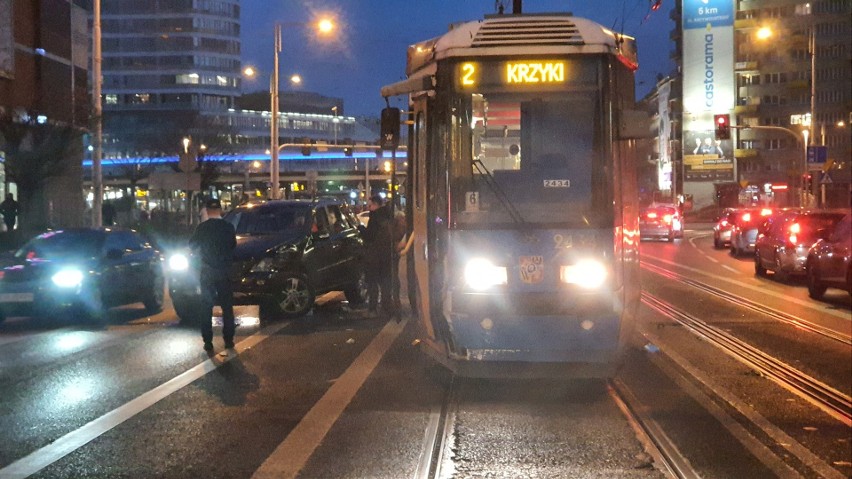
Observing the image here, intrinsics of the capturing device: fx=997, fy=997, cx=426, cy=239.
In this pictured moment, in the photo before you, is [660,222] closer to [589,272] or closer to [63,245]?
[63,245]

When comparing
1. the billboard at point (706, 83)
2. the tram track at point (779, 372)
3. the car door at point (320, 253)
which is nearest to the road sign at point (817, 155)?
the tram track at point (779, 372)

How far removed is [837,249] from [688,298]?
2.63 metres

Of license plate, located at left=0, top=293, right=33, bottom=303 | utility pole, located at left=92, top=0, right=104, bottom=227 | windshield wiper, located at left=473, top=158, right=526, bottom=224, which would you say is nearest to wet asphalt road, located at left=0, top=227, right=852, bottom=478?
license plate, located at left=0, top=293, right=33, bottom=303

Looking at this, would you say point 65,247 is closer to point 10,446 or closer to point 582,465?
point 10,446

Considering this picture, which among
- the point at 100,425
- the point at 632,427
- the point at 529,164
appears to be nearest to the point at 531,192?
the point at 529,164

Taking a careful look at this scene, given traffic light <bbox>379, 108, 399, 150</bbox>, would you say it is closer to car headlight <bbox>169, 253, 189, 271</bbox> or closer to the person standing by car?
car headlight <bbox>169, 253, 189, 271</bbox>

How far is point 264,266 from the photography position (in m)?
14.6

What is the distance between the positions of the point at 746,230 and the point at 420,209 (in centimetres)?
2423

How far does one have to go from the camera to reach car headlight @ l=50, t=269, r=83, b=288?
14469 millimetres

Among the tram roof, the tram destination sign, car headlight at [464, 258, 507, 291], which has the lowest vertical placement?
car headlight at [464, 258, 507, 291]

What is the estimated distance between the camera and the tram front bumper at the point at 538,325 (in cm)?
835

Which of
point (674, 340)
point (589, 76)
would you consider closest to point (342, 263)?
point (674, 340)

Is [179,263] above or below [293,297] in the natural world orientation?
above

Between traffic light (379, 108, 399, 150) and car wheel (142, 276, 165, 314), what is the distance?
26.8 feet
